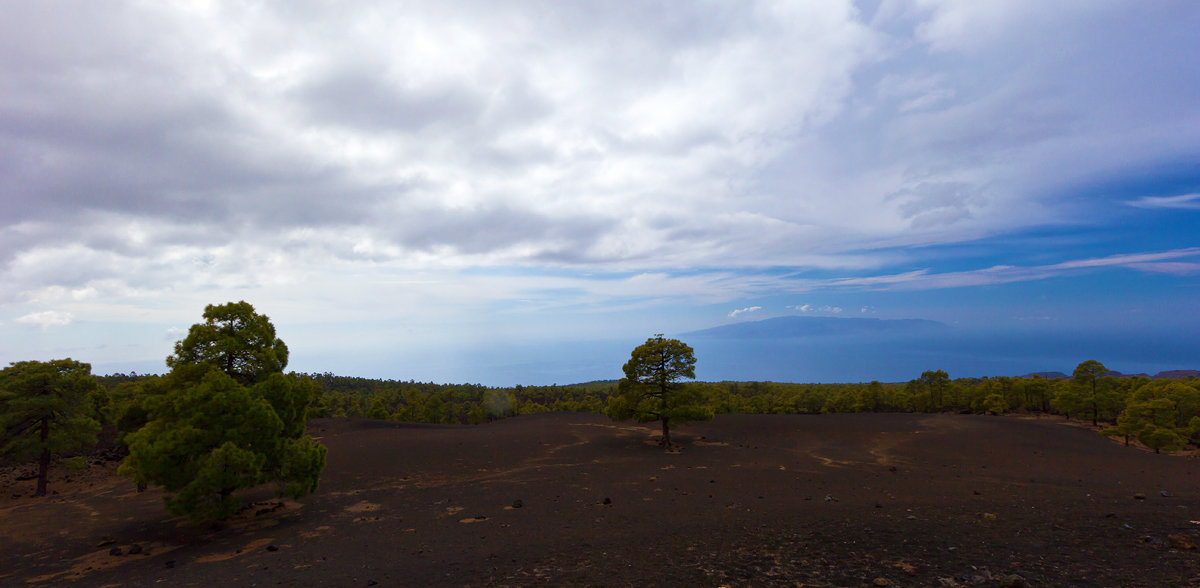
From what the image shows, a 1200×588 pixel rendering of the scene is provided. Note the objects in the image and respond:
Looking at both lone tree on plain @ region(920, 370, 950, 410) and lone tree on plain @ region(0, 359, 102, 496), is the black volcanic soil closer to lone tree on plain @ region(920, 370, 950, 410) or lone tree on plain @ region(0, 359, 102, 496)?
lone tree on plain @ region(0, 359, 102, 496)

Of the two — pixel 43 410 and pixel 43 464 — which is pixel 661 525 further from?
pixel 43 464

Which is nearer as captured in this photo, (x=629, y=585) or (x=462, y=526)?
(x=629, y=585)

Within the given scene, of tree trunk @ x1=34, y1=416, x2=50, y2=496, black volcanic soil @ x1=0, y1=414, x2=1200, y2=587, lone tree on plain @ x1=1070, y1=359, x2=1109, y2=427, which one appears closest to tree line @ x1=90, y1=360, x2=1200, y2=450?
lone tree on plain @ x1=1070, y1=359, x2=1109, y2=427

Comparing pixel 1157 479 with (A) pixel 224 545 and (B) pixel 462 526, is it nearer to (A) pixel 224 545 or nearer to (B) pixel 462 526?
(B) pixel 462 526

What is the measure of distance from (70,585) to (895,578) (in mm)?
21725

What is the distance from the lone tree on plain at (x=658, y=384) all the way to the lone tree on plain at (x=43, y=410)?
3507 centimetres

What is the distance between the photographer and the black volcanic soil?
11047mm

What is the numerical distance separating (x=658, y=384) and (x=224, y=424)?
27.4m

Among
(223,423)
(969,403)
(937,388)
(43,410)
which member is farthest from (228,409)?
(969,403)

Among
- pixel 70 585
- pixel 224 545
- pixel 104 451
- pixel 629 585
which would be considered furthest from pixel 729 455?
pixel 104 451

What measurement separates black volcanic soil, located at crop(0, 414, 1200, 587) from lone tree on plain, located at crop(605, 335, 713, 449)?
358 cm

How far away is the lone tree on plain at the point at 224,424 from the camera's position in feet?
52.3

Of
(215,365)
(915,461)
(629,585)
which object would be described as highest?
(215,365)

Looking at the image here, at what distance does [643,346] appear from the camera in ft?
117
